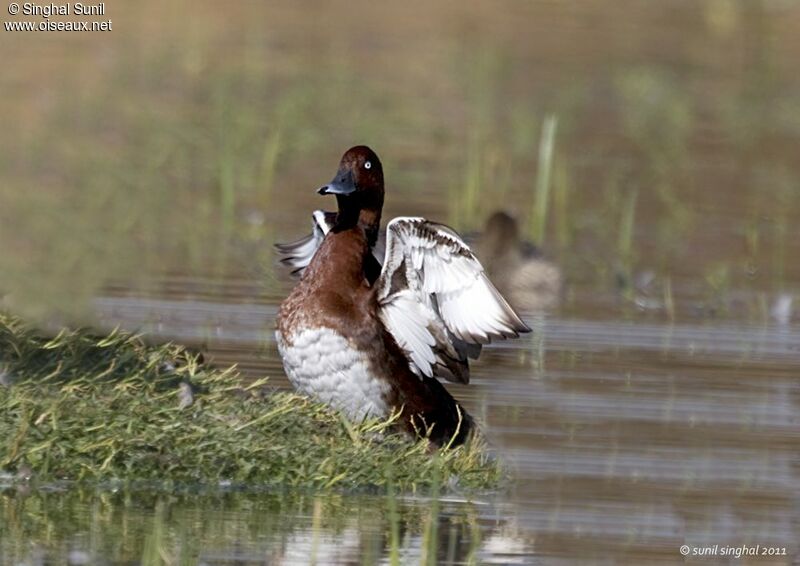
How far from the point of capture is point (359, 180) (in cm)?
800

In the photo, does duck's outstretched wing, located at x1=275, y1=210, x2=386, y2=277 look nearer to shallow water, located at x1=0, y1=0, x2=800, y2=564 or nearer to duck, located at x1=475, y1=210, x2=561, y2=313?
shallow water, located at x1=0, y1=0, x2=800, y2=564

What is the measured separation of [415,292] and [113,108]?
7.83 m

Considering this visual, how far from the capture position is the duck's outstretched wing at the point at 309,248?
855 cm

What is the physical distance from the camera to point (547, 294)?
10883mm

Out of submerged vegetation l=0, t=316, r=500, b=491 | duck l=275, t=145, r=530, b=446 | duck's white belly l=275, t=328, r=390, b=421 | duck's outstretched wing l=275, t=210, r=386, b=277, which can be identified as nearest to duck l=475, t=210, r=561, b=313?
duck's outstretched wing l=275, t=210, r=386, b=277

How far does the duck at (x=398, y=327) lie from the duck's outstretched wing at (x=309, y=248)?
28.4 inches

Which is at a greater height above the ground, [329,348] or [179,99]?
[179,99]

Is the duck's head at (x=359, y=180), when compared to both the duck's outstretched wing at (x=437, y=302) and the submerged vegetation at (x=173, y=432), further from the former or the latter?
the submerged vegetation at (x=173, y=432)

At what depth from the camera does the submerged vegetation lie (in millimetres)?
6504

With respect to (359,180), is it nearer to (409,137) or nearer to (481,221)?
(481,221)

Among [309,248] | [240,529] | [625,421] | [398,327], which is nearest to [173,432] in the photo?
[240,529]

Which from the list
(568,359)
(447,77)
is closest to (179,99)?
(447,77)

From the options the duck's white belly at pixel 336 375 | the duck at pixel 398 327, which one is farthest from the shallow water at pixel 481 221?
the duck's white belly at pixel 336 375

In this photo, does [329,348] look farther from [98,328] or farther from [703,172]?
[703,172]
